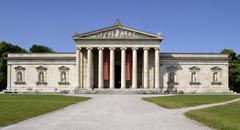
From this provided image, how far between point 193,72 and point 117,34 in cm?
2125

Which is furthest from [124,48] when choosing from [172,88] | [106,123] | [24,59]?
[106,123]

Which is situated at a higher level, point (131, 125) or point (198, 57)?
point (198, 57)

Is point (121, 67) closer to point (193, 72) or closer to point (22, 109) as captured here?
point (193, 72)

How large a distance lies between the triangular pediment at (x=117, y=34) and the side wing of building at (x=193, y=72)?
852 centimetres

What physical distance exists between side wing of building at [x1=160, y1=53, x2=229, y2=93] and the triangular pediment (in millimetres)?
8520

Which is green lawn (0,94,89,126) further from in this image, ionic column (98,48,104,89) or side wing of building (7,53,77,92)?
side wing of building (7,53,77,92)

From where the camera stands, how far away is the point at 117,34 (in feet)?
271

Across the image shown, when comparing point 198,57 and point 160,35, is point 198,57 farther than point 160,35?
Yes

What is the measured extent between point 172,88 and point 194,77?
6.09m

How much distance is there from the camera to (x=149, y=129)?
16.9m

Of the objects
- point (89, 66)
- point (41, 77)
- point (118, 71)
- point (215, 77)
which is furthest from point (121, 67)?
point (215, 77)

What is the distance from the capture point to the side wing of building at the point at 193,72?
8812 cm

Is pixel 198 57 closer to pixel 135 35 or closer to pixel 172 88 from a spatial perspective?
pixel 172 88

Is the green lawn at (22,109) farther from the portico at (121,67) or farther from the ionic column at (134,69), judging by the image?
the ionic column at (134,69)
